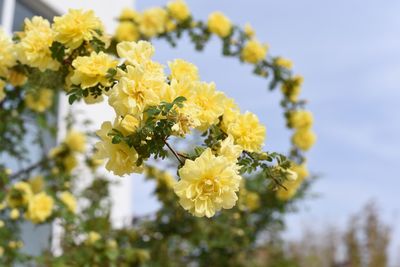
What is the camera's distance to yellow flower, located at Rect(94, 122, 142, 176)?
4.31 feet

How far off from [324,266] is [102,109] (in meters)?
9.33

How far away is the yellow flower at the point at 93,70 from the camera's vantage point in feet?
4.69

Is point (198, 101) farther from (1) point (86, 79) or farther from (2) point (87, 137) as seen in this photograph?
(2) point (87, 137)

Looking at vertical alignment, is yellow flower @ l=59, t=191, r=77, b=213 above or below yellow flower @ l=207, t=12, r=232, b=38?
below

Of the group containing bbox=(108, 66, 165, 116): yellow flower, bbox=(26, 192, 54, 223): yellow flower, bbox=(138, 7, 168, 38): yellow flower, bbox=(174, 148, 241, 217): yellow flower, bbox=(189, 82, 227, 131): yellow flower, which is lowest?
bbox=(174, 148, 241, 217): yellow flower

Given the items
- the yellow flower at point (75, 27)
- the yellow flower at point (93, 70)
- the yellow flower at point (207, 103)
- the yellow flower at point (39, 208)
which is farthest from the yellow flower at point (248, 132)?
the yellow flower at point (39, 208)

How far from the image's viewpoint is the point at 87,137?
427 cm

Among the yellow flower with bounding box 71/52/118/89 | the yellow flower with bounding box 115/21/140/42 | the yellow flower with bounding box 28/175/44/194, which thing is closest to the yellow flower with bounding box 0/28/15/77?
the yellow flower with bounding box 71/52/118/89

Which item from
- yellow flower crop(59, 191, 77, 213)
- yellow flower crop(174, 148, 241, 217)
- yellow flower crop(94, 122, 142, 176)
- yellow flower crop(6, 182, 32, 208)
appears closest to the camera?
yellow flower crop(174, 148, 241, 217)

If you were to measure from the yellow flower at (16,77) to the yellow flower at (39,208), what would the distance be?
1.29 meters

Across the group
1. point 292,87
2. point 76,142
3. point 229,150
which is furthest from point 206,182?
point 76,142

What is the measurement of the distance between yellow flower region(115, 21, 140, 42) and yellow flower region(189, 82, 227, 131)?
7.85ft

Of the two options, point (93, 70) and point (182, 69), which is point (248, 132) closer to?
point (182, 69)

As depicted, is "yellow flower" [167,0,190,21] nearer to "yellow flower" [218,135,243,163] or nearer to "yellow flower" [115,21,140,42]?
"yellow flower" [115,21,140,42]
